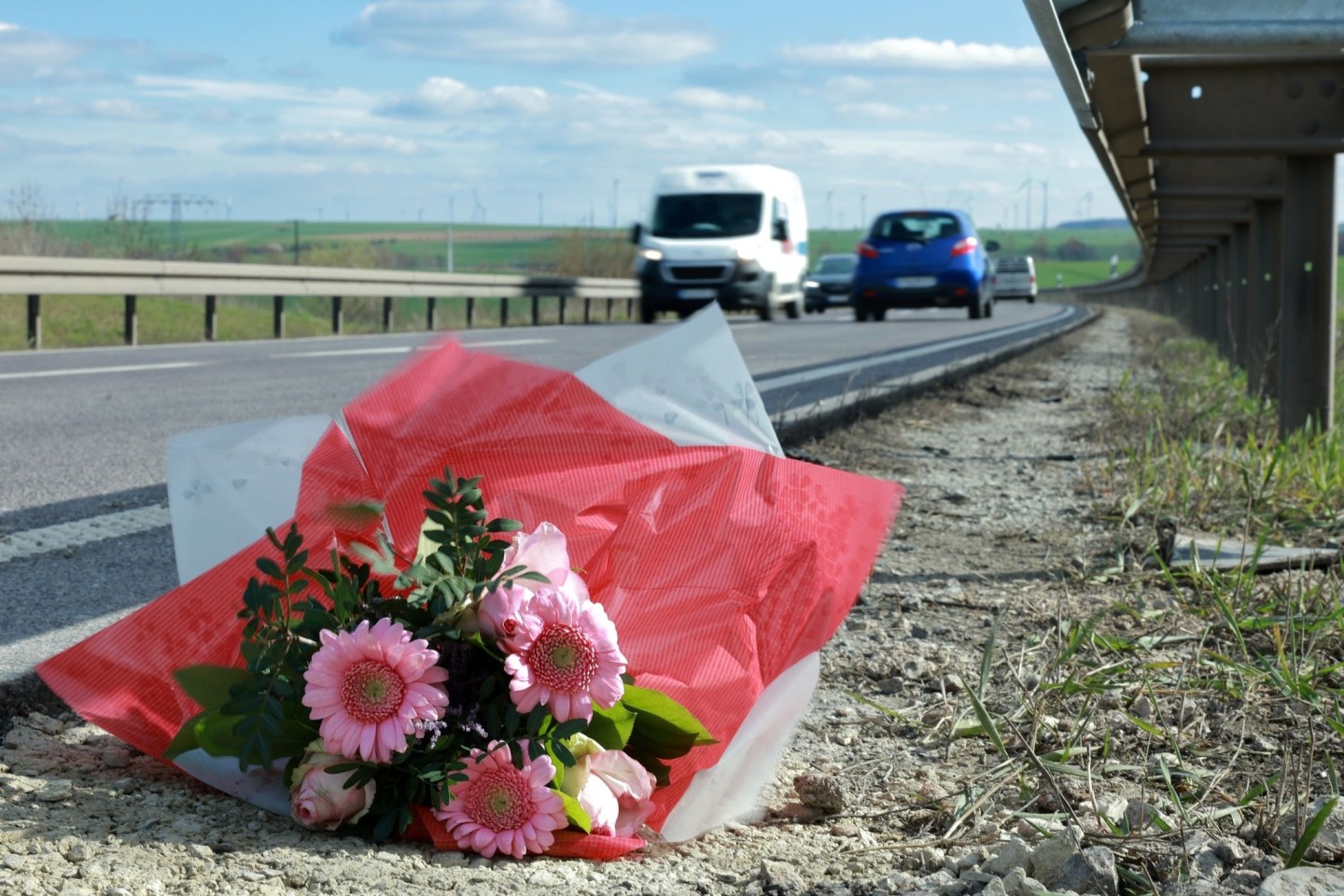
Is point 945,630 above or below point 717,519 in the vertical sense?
below

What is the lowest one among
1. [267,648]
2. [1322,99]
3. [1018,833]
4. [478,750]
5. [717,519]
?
[1018,833]

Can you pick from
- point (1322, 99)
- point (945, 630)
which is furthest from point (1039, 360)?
point (945, 630)

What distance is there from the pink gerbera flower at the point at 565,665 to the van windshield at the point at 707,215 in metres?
20.4

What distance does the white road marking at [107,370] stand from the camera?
924cm

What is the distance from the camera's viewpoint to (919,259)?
72.8 feet

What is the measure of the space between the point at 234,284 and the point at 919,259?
10.7 metres

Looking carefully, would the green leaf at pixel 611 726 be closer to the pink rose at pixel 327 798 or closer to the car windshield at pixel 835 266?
the pink rose at pixel 327 798

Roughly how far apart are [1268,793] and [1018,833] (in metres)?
0.36

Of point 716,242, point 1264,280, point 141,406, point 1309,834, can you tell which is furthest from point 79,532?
point 716,242

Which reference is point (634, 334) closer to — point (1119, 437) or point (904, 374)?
point (904, 374)

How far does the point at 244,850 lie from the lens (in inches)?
80.4

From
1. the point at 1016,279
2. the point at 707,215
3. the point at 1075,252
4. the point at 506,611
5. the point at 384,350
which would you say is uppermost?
the point at 1075,252

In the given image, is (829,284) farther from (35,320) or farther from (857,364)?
(857,364)

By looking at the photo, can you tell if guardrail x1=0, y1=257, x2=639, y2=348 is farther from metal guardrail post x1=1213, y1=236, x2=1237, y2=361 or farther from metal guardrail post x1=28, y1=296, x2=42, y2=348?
metal guardrail post x1=1213, y1=236, x2=1237, y2=361
